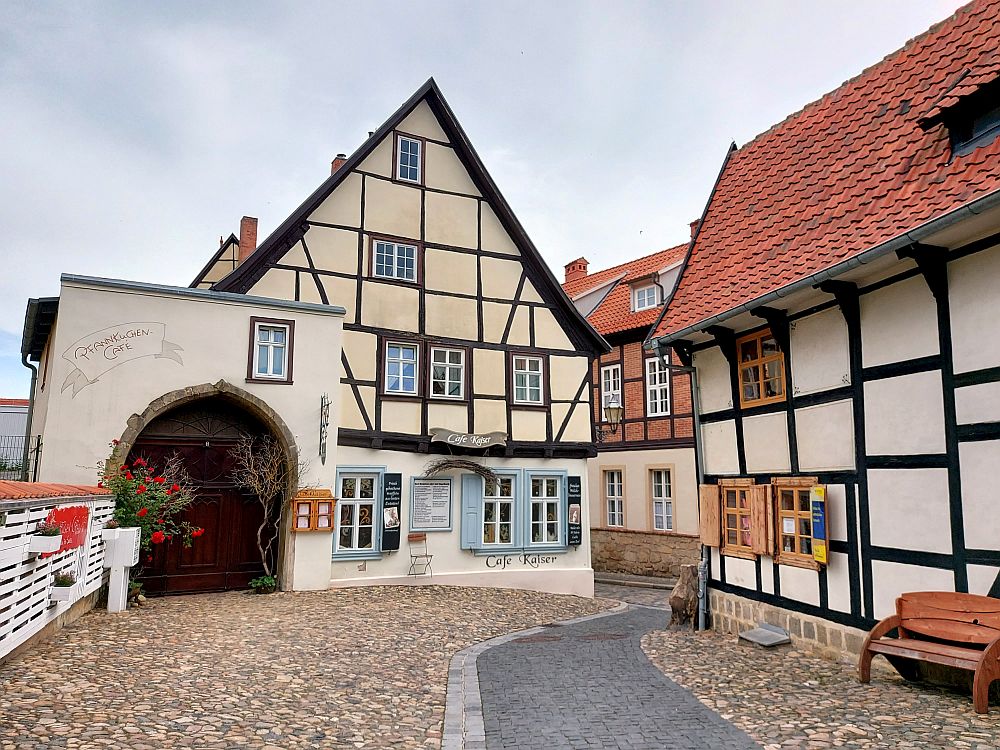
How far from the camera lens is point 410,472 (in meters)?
14.8

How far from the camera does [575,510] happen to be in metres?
16.3

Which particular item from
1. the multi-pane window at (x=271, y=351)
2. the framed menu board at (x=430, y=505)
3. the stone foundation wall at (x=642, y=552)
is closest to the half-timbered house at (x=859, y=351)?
the framed menu board at (x=430, y=505)

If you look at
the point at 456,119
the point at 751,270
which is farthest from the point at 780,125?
the point at 456,119

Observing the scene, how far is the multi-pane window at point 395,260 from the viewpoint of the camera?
15.4 metres

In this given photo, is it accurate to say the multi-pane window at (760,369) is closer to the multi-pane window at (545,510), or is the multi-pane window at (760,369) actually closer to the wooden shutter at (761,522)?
the wooden shutter at (761,522)

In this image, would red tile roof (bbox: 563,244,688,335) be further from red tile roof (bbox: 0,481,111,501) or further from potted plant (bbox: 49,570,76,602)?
potted plant (bbox: 49,570,76,602)

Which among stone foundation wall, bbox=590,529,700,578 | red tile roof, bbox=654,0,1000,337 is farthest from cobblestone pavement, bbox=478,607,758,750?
stone foundation wall, bbox=590,529,700,578

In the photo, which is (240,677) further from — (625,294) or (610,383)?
A: (625,294)

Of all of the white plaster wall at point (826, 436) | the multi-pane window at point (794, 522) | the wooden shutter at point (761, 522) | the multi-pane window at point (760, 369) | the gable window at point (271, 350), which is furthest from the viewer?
the gable window at point (271, 350)

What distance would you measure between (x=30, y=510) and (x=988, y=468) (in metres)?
8.44

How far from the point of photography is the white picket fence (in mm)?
6227

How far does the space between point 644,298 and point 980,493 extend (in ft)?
48.3

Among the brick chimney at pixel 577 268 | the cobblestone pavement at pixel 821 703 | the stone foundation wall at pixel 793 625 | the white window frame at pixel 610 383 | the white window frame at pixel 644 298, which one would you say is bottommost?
the cobblestone pavement at pixel 821 703

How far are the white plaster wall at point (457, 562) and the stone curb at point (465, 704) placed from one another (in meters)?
4.91
